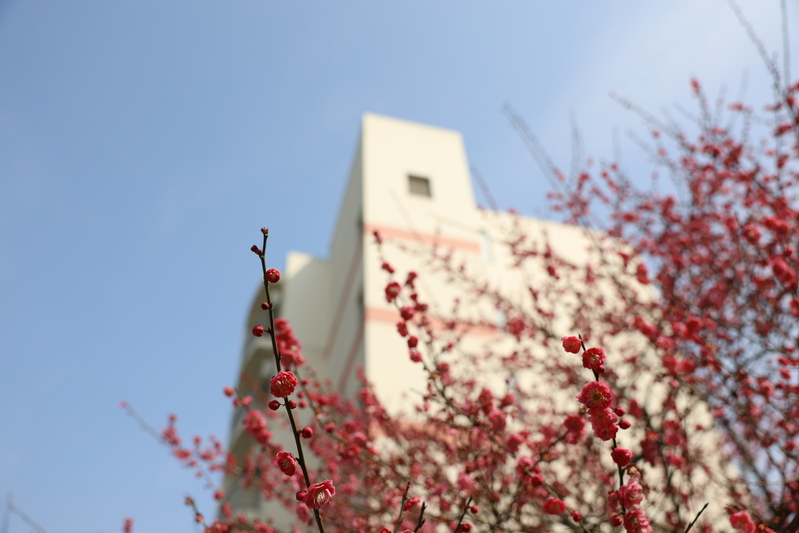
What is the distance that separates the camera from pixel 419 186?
1368 cm

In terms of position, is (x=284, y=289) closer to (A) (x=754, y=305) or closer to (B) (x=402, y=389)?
(B) (x=402, y=389)

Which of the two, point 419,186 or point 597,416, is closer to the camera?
point 597,416

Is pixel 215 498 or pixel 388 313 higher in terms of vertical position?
pixel 388 313

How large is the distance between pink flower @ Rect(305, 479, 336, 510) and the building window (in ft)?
39.3

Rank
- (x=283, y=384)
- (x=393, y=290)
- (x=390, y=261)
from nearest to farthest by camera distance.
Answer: (x=283, y=384) < (x=393, y=290) < (x=390, y=261)

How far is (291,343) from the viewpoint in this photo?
3.62 metres

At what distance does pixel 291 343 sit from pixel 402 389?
22.1ft

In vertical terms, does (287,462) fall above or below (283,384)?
below

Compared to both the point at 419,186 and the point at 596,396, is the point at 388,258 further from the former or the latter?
the point at 596,396

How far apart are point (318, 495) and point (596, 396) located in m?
1.00

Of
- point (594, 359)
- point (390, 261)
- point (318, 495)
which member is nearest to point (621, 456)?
point (594, 359)

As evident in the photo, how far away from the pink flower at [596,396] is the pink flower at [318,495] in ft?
3.00

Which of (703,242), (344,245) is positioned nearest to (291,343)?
(703,242)

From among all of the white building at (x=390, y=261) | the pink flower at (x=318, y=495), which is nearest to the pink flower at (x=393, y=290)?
the pink flower at (x=318, y=495)
